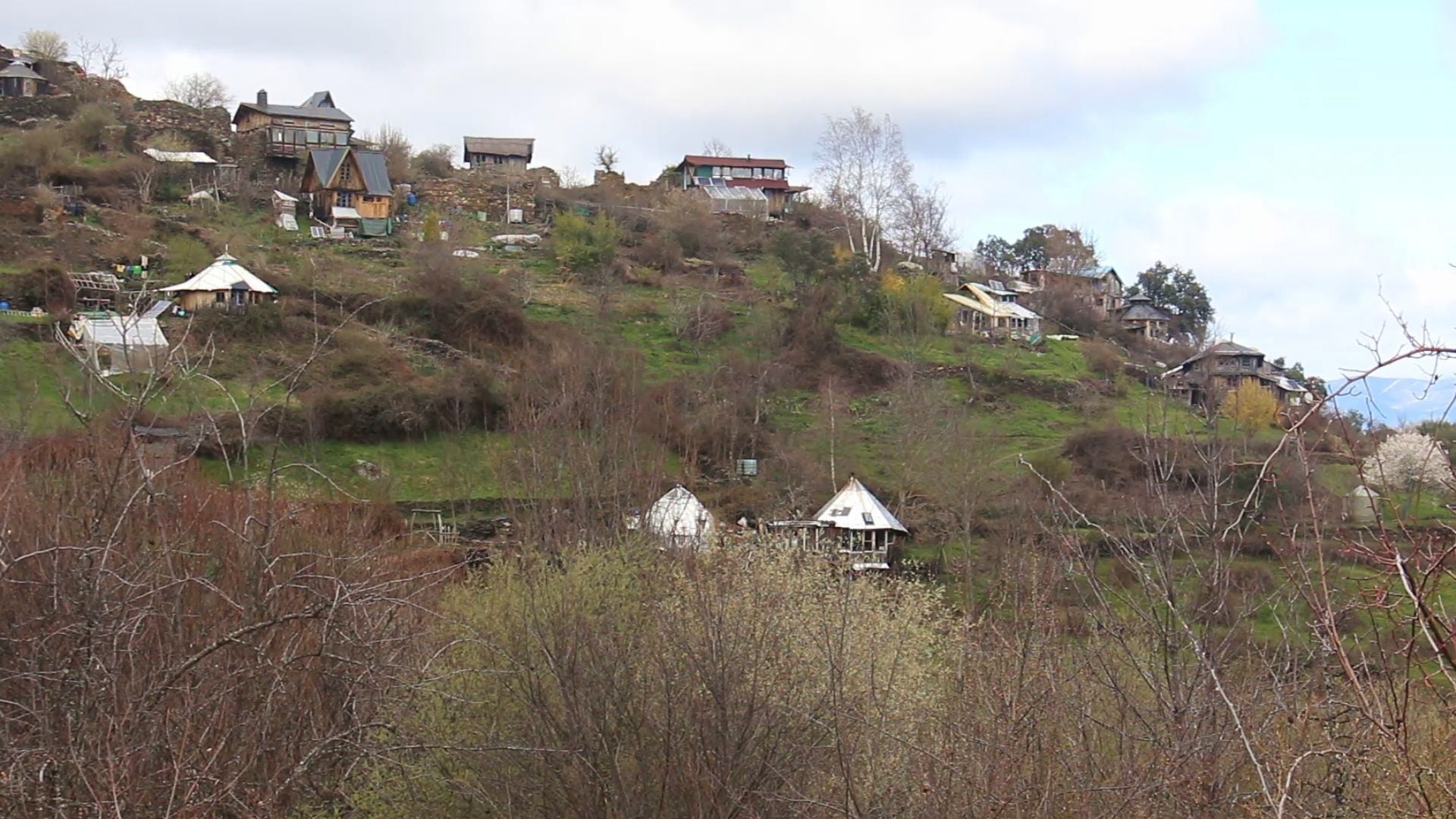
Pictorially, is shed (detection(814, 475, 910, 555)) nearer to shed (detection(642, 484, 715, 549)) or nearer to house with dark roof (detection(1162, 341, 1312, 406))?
shed (detection(642, 484, 715, 549))

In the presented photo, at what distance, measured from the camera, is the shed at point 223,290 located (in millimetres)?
35500

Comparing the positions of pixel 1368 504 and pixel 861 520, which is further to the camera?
pixel 861 520

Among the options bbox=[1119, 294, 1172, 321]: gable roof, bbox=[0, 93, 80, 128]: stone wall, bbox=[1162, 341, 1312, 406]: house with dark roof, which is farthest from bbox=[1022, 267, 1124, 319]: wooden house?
bbox=[0, 93, 80, 128]: stone wall

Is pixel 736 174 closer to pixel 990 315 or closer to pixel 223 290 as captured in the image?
pixel 990 315

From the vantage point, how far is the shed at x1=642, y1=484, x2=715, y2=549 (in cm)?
2025

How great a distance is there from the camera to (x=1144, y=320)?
62.2 metres

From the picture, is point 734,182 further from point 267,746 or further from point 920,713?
point 267,746

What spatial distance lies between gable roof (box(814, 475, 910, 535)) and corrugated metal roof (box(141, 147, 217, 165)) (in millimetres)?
33767

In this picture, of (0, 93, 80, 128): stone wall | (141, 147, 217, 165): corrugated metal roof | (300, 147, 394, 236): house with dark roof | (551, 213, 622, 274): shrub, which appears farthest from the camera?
(0, 93, 80, 128): stone wall

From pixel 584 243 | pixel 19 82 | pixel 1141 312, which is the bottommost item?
pixel 1141 312

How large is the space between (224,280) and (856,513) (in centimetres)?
1968

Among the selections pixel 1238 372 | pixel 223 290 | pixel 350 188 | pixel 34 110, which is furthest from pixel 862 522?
pixel 34 110

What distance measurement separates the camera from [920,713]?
1259 cm

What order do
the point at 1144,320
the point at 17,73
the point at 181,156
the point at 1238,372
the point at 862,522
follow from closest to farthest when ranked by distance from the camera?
the point at 862,522
the point at 1238,372
the point at 181,156
the point at 17,73
the point at 1144,320
